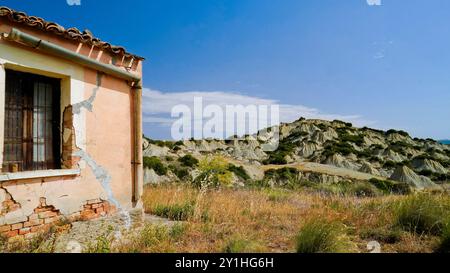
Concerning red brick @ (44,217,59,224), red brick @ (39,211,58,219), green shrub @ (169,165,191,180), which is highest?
red brick @ (39,211,58,219)

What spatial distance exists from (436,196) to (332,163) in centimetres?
3206

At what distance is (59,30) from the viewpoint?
4527 mm

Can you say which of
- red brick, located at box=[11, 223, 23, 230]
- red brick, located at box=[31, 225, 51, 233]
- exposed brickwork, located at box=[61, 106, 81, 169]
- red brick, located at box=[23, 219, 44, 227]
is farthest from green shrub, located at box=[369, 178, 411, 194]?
red brick, located at box=[11, 223, 23, 230]

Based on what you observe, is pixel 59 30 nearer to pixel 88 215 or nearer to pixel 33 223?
pixel 33 223

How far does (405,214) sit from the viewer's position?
17.5ft

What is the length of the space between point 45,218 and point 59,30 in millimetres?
2678

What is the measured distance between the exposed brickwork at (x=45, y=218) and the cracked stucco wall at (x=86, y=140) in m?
0.06

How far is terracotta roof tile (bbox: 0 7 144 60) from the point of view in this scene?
4.02m

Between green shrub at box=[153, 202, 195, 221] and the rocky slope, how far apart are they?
1487 cm

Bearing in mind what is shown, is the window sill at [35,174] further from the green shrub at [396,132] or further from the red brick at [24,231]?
the green shrub at [396,132]

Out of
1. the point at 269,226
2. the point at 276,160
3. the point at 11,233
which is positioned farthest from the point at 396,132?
the point at 11,233

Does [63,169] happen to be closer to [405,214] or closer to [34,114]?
[34,114]

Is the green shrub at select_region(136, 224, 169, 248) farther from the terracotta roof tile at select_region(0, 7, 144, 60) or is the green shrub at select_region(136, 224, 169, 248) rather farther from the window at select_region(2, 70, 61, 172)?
the terracotta roof tile at select_region(0, 7, 144, 60)
